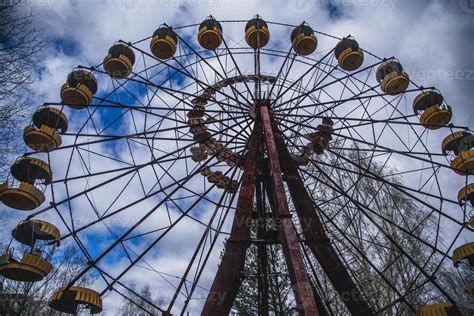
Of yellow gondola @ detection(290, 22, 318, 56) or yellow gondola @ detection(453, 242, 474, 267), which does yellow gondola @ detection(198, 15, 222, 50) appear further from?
yellow gondola @ detection(453, 242, 474, 267)

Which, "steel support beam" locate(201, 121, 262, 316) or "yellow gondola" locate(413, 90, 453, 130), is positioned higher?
"yellow gondola" locate(413, 90, 453, 130)

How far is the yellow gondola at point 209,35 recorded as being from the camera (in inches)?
542

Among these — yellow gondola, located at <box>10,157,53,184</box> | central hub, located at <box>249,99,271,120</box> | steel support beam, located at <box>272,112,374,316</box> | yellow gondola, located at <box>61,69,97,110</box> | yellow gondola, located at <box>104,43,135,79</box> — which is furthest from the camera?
yellow gondola, located at <box>104,43,135,79</box>

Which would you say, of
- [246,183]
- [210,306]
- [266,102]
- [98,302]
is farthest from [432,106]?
[98,302]

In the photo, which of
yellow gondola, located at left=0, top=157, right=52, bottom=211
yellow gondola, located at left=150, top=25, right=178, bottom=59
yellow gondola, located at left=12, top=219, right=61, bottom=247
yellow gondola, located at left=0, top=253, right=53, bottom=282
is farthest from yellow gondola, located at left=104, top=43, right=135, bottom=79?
yellow gondola, located at left=0, top=253, right=53, bottom=282

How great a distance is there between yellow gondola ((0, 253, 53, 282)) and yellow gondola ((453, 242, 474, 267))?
11517mm

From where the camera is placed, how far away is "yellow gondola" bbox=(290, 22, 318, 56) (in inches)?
579

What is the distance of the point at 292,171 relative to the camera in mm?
9602

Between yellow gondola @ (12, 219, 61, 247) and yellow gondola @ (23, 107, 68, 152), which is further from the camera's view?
yellow gondola @ (23, 107, 68, 152)

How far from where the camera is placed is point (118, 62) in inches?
515

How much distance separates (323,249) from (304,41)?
9583 mm

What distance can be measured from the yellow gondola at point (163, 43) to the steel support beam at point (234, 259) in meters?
7.05

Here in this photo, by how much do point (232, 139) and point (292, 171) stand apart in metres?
3.56

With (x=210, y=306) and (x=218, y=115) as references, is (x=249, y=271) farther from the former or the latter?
(x=210, y=306)
